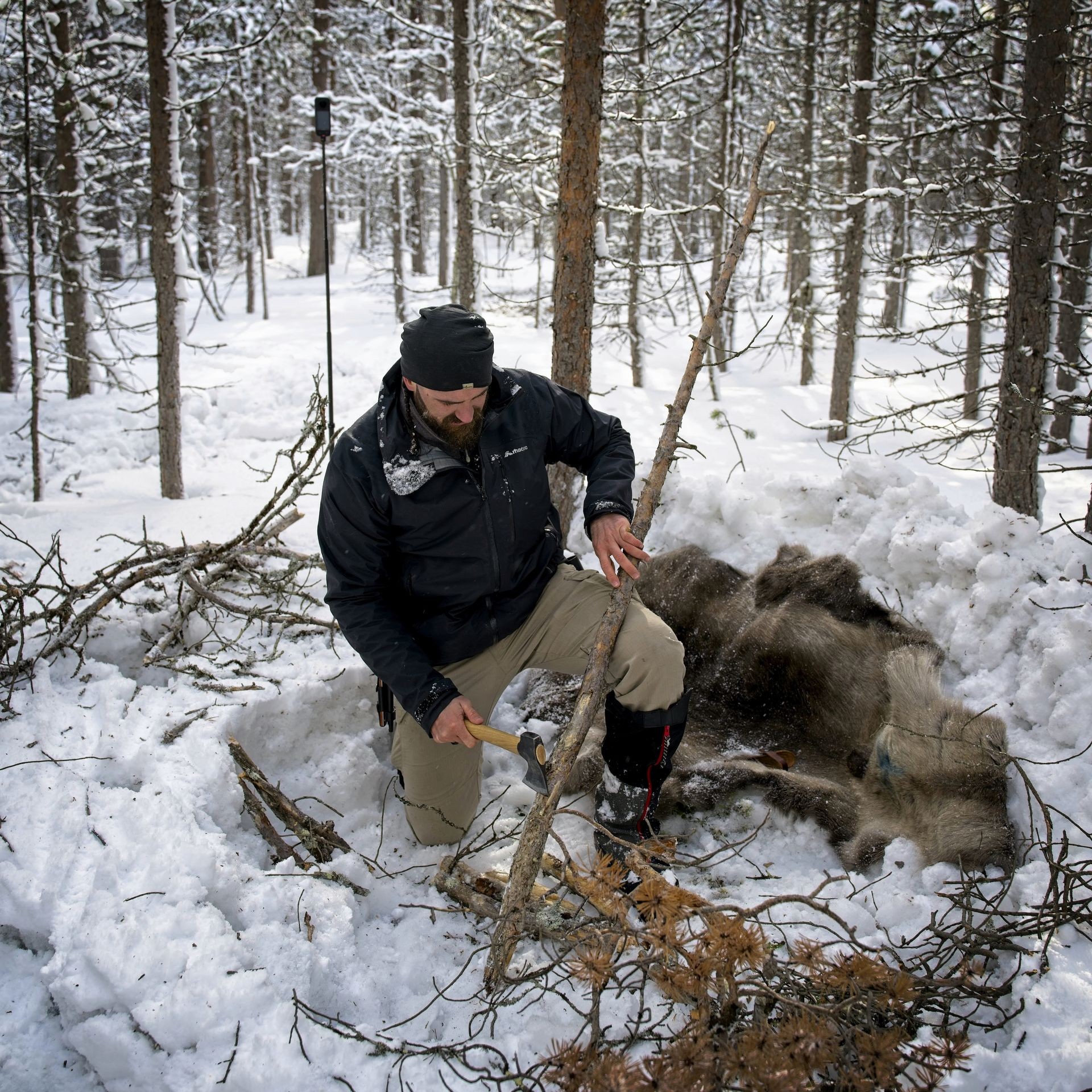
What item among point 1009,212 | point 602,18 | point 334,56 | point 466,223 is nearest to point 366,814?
point 602,18

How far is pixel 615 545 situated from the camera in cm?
285

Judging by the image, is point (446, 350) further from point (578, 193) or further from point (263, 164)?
point (263, 164)

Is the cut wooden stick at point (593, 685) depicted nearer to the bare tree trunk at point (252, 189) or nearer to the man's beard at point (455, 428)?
the man's beard at point (455, 428)

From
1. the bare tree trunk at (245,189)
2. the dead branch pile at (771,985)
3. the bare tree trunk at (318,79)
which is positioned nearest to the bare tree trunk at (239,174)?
the bare tree trunk at (245,189)

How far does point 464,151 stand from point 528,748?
375 inches

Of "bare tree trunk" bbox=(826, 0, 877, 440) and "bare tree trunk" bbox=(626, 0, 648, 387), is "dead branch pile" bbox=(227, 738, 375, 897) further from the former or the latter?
"bare tree trunk" bbox=(626, 0, 648, 387)

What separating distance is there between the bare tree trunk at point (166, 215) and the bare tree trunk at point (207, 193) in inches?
346

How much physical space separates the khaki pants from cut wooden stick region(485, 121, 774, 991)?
0.08 meters

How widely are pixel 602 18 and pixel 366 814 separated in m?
4.25

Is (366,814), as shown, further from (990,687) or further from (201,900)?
(990,687)

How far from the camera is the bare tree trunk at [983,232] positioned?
16.7ft

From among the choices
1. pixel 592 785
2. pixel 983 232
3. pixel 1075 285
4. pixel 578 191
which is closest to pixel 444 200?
pixel 983 232

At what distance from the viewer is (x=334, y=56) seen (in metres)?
15.4

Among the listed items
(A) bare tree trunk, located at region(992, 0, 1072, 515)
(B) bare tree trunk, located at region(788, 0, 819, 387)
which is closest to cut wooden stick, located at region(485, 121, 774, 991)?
(A) bare tree trunk, located at region(992, 0, 1072, 515)
